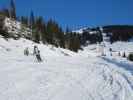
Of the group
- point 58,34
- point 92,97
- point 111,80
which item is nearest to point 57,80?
point 111,80

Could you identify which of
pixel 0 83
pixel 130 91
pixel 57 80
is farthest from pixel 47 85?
pixel 130 91

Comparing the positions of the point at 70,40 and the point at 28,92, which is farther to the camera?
the point at 70,40

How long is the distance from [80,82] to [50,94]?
3382mm

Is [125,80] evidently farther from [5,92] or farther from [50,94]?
[5,92]

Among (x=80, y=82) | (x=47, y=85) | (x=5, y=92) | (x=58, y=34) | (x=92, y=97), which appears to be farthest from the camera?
(x=58, y=34)

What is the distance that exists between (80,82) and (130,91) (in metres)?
3.43

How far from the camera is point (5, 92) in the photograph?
1113 cm

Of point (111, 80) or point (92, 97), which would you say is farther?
point (111, 80)

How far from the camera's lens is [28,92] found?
1125cm

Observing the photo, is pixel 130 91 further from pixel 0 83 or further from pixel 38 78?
pixel 0 83

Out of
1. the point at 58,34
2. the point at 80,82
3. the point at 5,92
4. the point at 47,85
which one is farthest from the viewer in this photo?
the point at 58,34

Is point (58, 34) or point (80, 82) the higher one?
point (58, 34)

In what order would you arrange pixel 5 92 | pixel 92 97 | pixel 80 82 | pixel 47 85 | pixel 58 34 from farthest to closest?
pixel 58 34 < pixel 80 82 < pixel 47 85 < pixel 5 92 < pixel 92 97

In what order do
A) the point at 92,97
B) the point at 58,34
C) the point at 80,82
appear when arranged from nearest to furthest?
the point at 92,97, the point at 80,82, the point at 58,34
